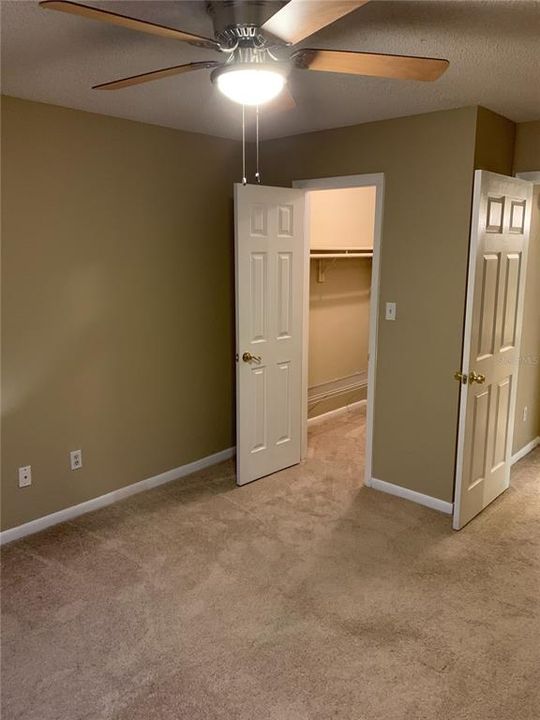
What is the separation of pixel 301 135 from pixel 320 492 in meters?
2.42

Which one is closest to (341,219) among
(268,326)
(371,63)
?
(268,326)

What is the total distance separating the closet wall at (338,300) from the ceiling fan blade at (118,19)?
3.05 m

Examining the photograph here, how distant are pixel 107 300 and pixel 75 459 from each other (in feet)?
3.20

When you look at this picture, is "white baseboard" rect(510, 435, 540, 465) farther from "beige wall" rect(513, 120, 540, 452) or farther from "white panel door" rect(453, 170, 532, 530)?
"white panel door" rect(453, 170, 532, 530)

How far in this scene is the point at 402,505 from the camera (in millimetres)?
3594

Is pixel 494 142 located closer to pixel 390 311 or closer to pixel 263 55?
pixel 390 311

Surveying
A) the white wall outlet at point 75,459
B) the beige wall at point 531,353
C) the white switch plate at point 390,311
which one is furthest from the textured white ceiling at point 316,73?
the white wall outlet at point 75,459

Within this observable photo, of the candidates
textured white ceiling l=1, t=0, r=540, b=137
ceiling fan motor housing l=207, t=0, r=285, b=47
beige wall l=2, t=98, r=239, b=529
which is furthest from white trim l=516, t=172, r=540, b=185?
ceiling fan motor housing l=207, t=0, r=285, b=47

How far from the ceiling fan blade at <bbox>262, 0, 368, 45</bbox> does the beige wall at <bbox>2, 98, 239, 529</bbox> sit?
6.09ft

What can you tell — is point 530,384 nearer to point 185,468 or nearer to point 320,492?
point 320,492

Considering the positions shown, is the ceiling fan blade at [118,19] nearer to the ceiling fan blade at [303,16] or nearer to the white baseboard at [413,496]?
the ceiling fan blade at [303,16]

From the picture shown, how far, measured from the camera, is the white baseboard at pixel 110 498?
10.5ft

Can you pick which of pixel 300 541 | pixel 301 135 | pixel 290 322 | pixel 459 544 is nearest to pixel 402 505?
pixel 459 544

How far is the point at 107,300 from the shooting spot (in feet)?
11.3
